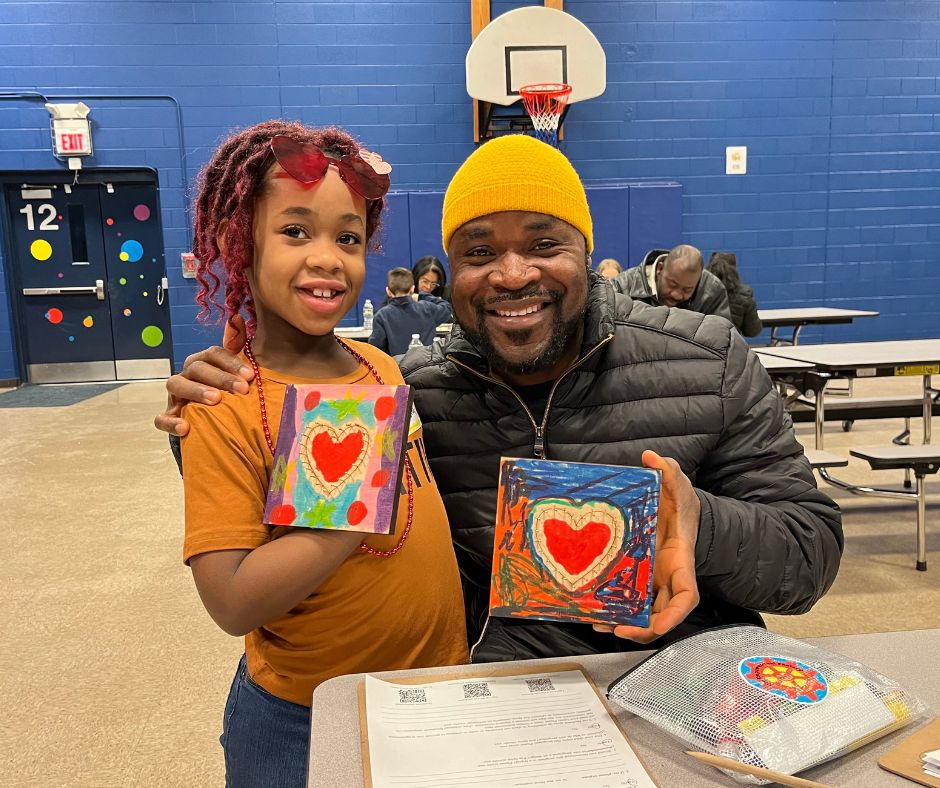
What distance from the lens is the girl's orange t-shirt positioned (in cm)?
93

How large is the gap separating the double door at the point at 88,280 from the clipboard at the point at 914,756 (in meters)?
Answer: 9.19

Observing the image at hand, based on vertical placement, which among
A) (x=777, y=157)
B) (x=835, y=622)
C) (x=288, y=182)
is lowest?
(x=835, y=622)

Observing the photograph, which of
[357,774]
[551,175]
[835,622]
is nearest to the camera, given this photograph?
[357,774]

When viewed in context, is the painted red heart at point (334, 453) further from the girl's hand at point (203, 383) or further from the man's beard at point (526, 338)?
the man's beard at point (526, 338)

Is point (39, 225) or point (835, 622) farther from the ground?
point (39, 225)

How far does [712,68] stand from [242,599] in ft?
31.0

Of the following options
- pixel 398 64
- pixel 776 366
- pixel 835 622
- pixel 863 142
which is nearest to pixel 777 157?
pixel 863 142

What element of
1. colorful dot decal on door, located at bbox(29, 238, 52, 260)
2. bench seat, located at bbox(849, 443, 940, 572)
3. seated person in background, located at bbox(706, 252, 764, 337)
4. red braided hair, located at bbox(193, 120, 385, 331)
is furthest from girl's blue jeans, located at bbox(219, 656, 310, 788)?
colorful dot decal on door, located at bbox(29, 238, 52, 260)

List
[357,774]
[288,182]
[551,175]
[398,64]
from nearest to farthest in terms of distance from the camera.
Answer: [357,774]
[288,182]
[551,175]
[398,64]

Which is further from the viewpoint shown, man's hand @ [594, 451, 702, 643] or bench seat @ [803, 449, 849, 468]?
bench seat @ [803, 449, 849, 468]

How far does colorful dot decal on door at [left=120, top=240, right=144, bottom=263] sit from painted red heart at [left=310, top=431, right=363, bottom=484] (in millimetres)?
8959

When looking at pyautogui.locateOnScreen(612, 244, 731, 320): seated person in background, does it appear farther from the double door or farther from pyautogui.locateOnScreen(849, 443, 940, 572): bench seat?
the double door

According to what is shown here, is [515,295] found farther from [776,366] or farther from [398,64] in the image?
[398,64]

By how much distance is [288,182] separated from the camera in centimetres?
108
